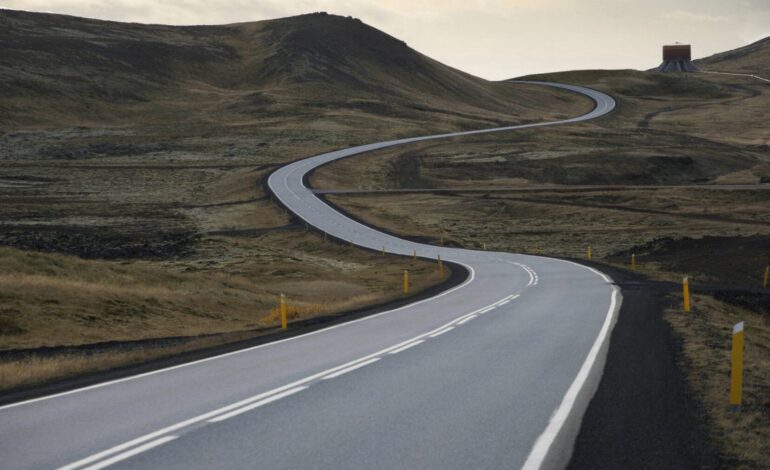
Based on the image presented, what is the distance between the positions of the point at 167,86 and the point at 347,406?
6672 inches

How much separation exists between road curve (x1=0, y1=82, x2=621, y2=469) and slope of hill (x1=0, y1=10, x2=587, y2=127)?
123743mm

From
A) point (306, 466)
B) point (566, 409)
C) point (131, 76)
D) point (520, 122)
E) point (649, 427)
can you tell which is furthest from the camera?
point (131, 76)

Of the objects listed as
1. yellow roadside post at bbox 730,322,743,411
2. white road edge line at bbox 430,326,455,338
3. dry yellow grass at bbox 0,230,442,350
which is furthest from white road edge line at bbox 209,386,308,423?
dry yellow grass at bbox 0,230,442,350

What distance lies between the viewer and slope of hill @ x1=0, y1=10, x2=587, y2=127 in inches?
5669

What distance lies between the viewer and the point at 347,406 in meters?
10.2

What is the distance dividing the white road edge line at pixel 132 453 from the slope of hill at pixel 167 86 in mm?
129162

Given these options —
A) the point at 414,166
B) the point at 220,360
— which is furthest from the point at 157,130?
the point at 220,360

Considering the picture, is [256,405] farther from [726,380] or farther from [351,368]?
[726,380]

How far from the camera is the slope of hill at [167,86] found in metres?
144

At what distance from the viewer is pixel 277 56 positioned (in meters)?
200

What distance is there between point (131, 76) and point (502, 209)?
118 meters

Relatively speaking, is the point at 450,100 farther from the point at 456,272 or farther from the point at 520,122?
the point at 456,272

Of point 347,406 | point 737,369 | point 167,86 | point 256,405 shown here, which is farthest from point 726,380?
point 167,86

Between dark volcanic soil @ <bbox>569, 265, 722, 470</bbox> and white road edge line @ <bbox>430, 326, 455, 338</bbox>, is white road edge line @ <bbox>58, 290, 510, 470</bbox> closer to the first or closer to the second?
white road edge line @ <bbox>430, 326, 455, 338</bbox>
